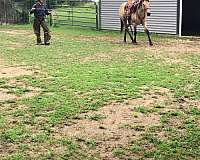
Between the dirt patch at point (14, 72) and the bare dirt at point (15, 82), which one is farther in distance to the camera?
the dirt patch at point (14, 72)

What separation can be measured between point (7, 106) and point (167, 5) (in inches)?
525

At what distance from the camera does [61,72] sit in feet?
35.4

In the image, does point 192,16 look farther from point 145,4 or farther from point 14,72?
point 14,72

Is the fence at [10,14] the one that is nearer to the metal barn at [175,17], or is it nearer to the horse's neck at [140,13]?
the metal barn at [175,17]

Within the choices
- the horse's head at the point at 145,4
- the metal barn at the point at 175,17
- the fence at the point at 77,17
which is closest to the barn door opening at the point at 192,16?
the metal barn at the point at 175,17

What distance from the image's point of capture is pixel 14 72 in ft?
36.2

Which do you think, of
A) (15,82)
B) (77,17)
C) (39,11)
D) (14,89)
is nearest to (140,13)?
(39,11)

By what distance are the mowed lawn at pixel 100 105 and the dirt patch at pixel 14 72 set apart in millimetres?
22

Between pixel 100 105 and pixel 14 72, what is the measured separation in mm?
3896

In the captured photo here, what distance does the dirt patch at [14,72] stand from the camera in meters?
10.6

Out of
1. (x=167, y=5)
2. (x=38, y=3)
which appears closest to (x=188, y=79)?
(x=38, y=3)

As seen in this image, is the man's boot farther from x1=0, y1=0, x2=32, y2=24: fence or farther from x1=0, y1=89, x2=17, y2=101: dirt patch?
x1=0, y1=0, x2=32, y2=24: fence

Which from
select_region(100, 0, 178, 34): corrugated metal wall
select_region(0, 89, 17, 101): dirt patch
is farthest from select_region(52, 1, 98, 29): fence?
select_region(0, 89, 17, 101): dirt patch

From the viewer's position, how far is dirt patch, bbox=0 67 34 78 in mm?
10625
